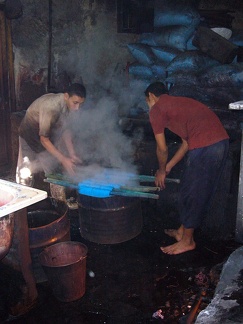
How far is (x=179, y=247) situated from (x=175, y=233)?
0.44 metres

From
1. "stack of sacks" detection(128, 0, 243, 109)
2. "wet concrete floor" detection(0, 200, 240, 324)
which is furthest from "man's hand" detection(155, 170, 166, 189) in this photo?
"stack of sacks" detection(128, 0, 243, 109)

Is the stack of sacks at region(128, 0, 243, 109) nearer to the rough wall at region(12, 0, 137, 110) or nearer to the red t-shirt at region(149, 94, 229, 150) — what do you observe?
the rough wall at region(12, 0, 137, 110)

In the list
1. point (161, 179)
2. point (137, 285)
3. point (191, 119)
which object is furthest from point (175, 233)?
point (191, 119)

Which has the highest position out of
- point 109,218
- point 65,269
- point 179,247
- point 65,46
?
point 65,46

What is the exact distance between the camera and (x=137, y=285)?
478 centimetres

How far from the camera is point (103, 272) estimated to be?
16.7 ft

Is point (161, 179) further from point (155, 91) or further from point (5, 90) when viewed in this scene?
point (5, 90)

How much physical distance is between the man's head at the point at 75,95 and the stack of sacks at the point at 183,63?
2047mm

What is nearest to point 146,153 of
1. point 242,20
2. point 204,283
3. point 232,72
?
point 232,72

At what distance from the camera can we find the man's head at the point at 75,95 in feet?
18.2

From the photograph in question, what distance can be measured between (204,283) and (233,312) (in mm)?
1717

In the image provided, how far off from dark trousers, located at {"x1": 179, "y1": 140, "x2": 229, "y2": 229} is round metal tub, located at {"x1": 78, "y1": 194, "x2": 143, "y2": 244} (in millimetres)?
770

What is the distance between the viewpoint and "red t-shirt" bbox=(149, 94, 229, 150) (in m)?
5.06

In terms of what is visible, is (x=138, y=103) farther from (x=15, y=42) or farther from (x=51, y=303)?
(x=51, y=303)
